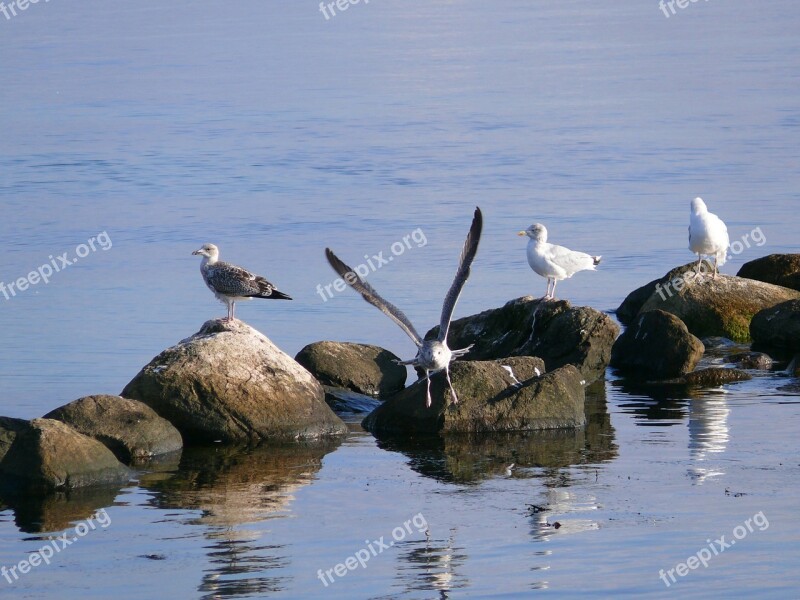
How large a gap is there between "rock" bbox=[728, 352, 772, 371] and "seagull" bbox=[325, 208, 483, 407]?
209 inches

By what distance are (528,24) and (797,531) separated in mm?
66297

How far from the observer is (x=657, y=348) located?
63.0 ft

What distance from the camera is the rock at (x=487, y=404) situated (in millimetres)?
16047

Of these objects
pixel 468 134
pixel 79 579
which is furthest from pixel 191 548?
pixel 468 134

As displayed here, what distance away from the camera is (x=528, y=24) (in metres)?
76.4

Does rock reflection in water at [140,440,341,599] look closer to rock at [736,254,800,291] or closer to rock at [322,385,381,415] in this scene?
rock at [322,385,381,415]

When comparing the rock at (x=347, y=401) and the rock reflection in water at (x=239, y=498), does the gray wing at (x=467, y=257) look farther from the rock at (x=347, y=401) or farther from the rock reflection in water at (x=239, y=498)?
the rock at (x=347, y=401)

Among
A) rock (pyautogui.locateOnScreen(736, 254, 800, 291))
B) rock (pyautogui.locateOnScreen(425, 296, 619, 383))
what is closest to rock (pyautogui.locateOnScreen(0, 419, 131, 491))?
rock (pyautogui.locateOnScreen(425, 296, 619, 383))

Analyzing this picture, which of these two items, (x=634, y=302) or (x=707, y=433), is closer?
(x=707, y=433)

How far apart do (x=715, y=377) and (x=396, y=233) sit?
12.4 m

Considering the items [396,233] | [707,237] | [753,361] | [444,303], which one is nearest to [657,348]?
[753,361]

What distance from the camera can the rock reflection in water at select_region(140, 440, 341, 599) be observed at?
37.6 feet

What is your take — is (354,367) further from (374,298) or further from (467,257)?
(467,257)

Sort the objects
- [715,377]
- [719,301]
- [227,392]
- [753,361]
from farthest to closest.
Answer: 1. [719,301]
2. [753,361]
3. [715,377]
4. [227,392]
